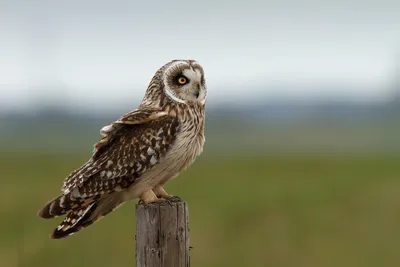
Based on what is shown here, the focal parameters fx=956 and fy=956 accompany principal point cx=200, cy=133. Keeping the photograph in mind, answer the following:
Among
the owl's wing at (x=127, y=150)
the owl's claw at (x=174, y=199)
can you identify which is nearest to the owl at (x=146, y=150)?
the owl's wing at (x=127, y=150)

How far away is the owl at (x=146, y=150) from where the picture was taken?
6.41m

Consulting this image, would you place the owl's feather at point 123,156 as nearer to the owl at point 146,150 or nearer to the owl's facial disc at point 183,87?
the owl at point 146,150

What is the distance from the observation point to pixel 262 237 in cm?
1652

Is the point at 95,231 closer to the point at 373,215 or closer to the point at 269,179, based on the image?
the point at 373,215

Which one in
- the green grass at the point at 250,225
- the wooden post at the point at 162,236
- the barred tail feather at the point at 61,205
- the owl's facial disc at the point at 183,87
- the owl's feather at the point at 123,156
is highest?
the green grass at the point at 250,225

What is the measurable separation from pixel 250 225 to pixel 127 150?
1199 centimetres

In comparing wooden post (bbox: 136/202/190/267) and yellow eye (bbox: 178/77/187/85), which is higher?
yellow eye (bbox: 178/77/187/85)

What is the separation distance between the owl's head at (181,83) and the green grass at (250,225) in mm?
7306

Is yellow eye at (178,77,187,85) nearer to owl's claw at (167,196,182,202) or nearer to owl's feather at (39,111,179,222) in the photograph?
owl's feather at (39,111,179,222)

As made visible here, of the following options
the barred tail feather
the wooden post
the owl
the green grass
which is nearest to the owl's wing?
the owl

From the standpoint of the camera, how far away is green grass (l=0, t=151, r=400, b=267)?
14867mm

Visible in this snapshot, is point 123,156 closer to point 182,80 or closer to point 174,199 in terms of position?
point 174,199

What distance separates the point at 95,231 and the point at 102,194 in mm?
10485

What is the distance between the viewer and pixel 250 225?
1839cm
